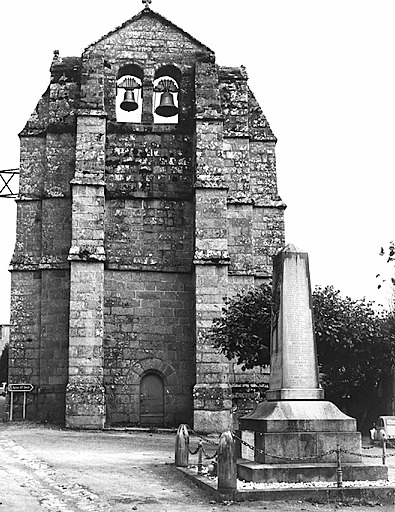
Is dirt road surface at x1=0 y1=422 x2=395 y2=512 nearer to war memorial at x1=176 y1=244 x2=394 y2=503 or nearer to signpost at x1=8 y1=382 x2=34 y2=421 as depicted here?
war memorial at x1=176 y1=244 x2=394 y2=503

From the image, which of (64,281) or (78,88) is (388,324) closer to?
(64,281)

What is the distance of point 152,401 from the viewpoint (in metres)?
24.0

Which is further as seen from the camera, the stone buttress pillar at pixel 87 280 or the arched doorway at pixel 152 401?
the arched doorway at pixel 152 401

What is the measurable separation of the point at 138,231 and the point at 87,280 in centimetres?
286

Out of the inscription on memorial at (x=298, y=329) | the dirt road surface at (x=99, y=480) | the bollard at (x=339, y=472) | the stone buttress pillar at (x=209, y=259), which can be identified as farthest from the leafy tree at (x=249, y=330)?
the bollard at (x=339, y=472)

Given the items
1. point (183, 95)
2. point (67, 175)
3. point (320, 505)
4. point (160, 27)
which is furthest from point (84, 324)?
point (320, 505)

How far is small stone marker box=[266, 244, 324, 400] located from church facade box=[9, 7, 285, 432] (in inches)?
416

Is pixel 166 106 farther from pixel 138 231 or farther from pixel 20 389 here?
pixel 20 389

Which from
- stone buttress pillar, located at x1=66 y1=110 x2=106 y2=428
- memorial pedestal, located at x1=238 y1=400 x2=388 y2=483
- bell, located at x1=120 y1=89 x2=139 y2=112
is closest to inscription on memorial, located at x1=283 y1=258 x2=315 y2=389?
memorial pedestal, located at x1=238 y1=400 x2=388 y2=483

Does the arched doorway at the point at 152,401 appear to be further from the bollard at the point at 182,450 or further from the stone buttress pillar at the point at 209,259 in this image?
the bollard at the point at 182,450

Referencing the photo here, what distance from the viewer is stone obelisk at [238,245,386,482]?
36.7 ft

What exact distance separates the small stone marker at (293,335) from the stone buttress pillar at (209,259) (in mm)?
10245

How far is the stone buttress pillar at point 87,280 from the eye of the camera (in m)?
22.3

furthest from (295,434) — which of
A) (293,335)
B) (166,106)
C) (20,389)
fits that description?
(166,106)
